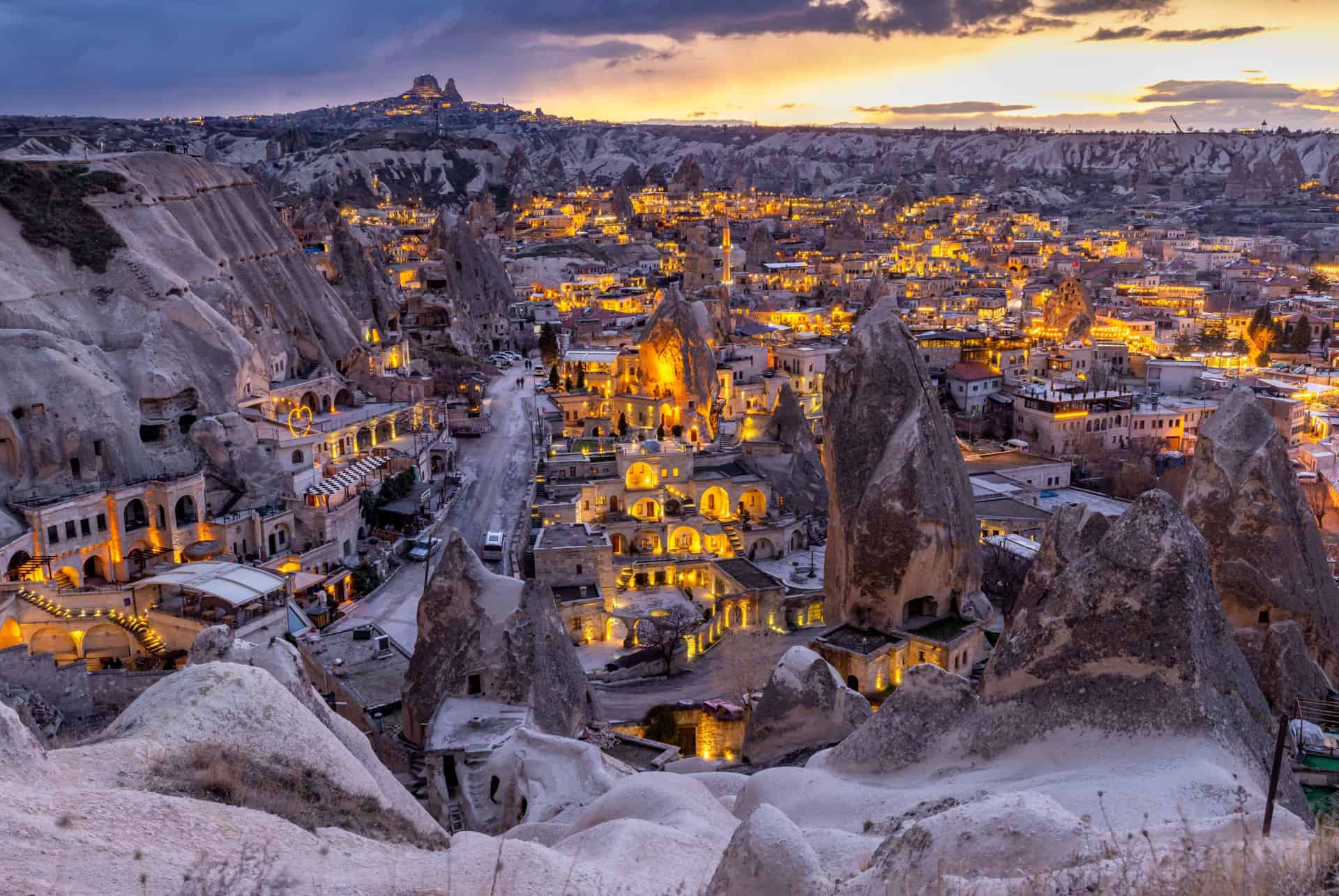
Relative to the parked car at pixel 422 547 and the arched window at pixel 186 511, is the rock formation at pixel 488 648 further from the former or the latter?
the arched window at pixel 186 511

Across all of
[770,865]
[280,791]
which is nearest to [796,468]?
[280,791]

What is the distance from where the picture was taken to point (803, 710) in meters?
19.9

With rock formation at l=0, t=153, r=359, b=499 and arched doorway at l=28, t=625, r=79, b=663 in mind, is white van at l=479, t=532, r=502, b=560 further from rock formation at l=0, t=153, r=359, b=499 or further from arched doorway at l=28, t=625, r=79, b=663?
arched doorway at l=28, t=625, r=79, b=663

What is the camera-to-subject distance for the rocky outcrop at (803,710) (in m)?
19.9

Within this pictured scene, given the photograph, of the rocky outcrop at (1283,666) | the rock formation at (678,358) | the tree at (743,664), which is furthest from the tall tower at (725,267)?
the rocky outcrop at (1283,666)

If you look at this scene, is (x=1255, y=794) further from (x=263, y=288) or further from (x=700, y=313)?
(x=263, y=288)

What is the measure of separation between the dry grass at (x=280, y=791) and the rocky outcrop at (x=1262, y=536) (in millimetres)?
18159

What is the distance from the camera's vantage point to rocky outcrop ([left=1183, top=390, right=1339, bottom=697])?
23.5 meters

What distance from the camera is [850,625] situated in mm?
26844

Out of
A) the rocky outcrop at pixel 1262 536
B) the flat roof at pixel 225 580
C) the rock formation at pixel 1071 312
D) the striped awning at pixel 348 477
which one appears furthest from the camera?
the rock formation at pixel 1071 312

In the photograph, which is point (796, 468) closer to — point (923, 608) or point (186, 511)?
point (923, 608)

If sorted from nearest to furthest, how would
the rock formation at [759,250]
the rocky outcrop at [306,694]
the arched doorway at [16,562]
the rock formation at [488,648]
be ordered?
1. the rocky outcrop at [306,694]
2. the rock formation at [488,648]
3. the arched doorway at [16,562]
4. the rock formation at [759,250]

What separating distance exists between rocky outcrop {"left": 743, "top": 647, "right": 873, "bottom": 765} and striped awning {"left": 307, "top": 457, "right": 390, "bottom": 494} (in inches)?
831

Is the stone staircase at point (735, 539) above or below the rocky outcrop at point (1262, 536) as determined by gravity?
below
